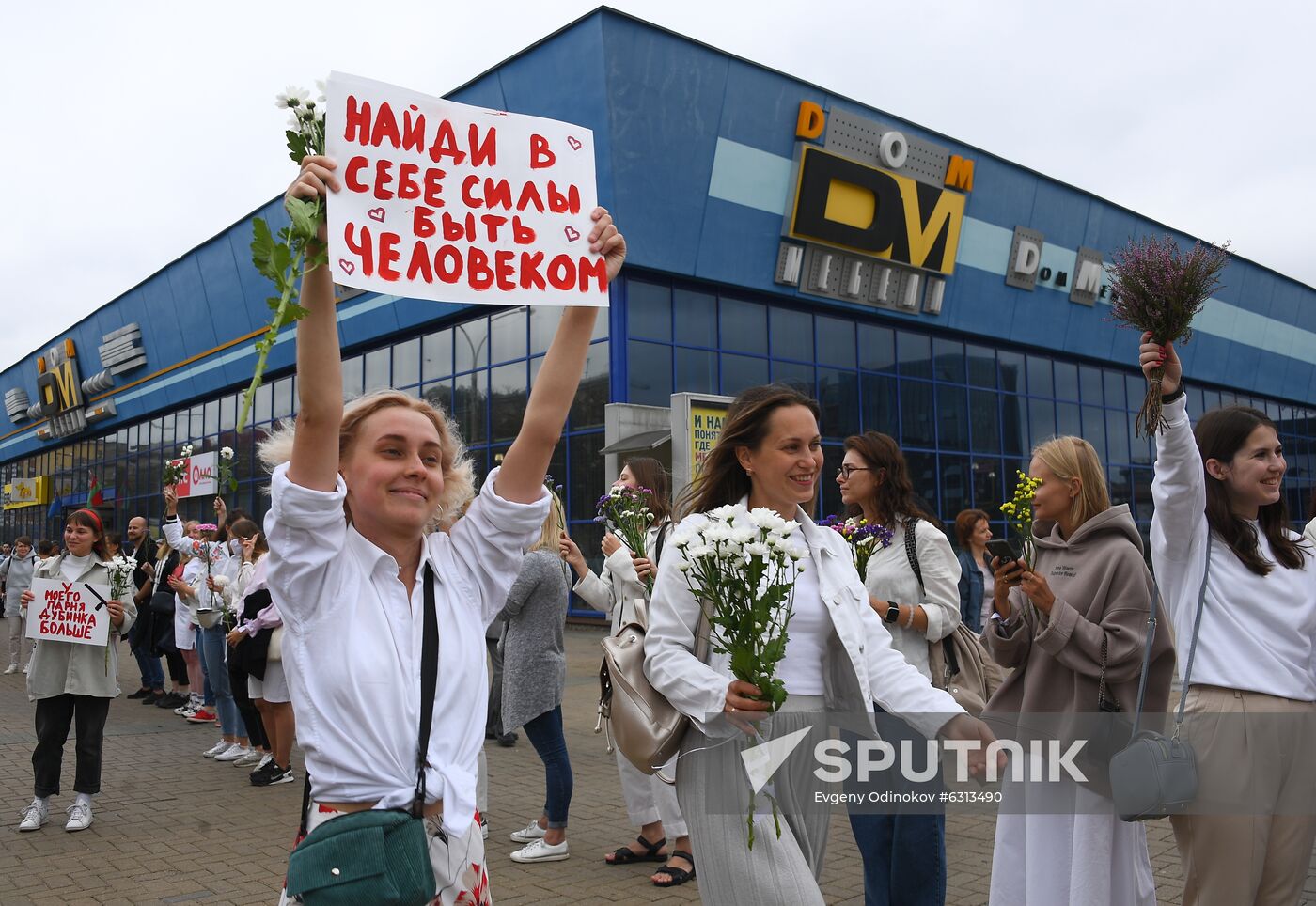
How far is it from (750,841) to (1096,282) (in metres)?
24.9

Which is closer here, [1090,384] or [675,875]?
[675,875]

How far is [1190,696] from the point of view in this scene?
11.3ft

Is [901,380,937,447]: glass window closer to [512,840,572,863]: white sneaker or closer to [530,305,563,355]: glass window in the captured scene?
[530,305,563,355]: glass window

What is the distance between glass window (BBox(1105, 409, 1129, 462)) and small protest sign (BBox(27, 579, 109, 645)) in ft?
83.7

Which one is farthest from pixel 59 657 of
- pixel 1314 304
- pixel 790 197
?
pixel 1314 304

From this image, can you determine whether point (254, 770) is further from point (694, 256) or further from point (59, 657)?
point (694, 256)

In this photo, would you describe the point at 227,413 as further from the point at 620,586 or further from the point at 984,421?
the point at 620,586

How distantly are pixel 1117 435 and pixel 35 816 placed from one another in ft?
87.4

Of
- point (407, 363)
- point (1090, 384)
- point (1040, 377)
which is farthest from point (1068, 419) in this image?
point (407, 363)

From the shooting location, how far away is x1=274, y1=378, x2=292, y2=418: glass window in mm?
26370

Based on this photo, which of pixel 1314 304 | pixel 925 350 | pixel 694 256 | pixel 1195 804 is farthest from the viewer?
pixel 1314 304

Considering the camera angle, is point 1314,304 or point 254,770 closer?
point 254,770

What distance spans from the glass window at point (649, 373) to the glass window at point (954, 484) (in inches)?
306

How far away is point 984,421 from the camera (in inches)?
940
